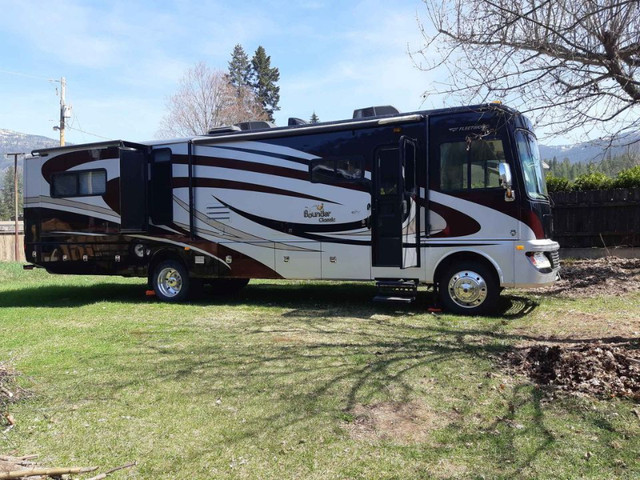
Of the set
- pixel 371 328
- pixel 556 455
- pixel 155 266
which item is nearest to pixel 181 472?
pixel 556 455

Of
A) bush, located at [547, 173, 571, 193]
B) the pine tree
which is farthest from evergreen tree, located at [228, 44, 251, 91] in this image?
bush, located at [547, 173, 571, 193]

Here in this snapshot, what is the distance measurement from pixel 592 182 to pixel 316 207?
32.9 ft

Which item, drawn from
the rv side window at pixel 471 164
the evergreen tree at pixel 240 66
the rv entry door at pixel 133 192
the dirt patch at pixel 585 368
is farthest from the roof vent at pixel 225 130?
the evergreen tree at pixel 240 66

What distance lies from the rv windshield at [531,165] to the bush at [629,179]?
7.54m

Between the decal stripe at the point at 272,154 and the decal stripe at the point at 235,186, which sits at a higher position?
the decal stripe at the point at 272,154

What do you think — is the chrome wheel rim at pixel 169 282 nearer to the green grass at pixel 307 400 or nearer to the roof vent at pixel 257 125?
the green grass at pixel 307 400

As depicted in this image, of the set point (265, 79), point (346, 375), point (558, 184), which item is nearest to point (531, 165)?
point (346, 375)

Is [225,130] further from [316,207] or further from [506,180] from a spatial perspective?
[506,180]

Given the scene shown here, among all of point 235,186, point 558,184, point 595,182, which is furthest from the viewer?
point 558,184

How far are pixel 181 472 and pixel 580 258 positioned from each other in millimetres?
13662

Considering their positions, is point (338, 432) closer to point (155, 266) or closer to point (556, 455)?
point (556, 455)

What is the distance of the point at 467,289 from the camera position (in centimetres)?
788

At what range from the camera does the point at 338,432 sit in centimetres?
377

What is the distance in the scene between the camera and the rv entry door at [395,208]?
8.09 metres
